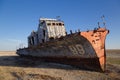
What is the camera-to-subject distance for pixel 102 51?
59.6ft

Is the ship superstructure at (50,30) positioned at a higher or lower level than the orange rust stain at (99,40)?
higher

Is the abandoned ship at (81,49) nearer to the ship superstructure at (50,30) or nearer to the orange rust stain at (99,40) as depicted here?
the orange rust stain at (99,40)

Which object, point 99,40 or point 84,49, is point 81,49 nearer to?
point 84,49

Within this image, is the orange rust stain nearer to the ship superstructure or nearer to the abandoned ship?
the abandoned ship

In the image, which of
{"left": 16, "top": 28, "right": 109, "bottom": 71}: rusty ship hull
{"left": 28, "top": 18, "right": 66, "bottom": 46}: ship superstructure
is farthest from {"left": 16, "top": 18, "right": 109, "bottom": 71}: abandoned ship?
{"left": 28, "top": 18, "right": 66, "bottom": 46}: ship superstructure

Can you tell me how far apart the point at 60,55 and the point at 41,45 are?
3330 mm

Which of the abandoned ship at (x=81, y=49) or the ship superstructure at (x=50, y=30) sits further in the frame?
the ship superstructure at (x=50, y=30)

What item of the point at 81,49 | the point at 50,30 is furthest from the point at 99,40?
the point at 50,30

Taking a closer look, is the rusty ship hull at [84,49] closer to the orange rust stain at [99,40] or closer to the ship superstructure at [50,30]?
the orange rust stain at [99,40]

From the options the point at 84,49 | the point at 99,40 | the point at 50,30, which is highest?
the point at 50,30

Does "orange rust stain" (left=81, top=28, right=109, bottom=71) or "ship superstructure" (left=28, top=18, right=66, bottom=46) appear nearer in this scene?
"orange rust stain" (left=81, top=28, right=109, bottom=71)

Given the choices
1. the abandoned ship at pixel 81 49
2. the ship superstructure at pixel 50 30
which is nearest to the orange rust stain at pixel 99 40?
the abandoned ship at pixel 81 49

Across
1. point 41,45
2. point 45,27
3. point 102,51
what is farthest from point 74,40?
point 45,27

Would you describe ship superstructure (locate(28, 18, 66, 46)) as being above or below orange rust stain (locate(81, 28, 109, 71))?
above
